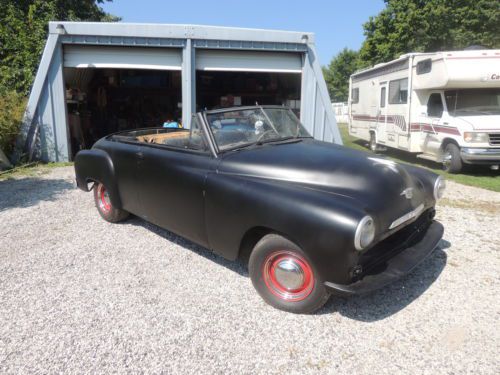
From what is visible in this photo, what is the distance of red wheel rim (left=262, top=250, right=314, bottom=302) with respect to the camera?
2912 mm

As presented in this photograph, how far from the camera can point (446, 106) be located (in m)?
9.35

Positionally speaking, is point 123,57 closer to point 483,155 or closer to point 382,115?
point 382,115

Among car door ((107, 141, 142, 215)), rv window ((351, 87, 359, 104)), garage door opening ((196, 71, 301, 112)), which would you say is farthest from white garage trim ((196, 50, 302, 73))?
car door ((107, 141, 142, 215))

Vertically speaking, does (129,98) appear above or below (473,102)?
above

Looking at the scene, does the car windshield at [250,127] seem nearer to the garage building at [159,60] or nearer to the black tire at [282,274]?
the black tire at [282,274]

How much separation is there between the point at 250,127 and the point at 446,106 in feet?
24.6

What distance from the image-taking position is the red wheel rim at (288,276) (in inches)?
115

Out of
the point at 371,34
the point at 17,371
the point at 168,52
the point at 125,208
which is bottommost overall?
the point at 17,371

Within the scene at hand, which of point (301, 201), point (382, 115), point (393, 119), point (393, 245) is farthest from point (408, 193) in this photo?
point (382, 115)

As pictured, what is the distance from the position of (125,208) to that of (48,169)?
564 centimetres

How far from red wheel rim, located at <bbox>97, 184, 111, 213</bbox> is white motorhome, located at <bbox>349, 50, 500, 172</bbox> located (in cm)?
793

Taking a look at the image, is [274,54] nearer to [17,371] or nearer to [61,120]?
[61,120]

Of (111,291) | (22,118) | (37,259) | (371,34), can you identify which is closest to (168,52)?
(22,118)

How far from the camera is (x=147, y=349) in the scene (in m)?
2.62
